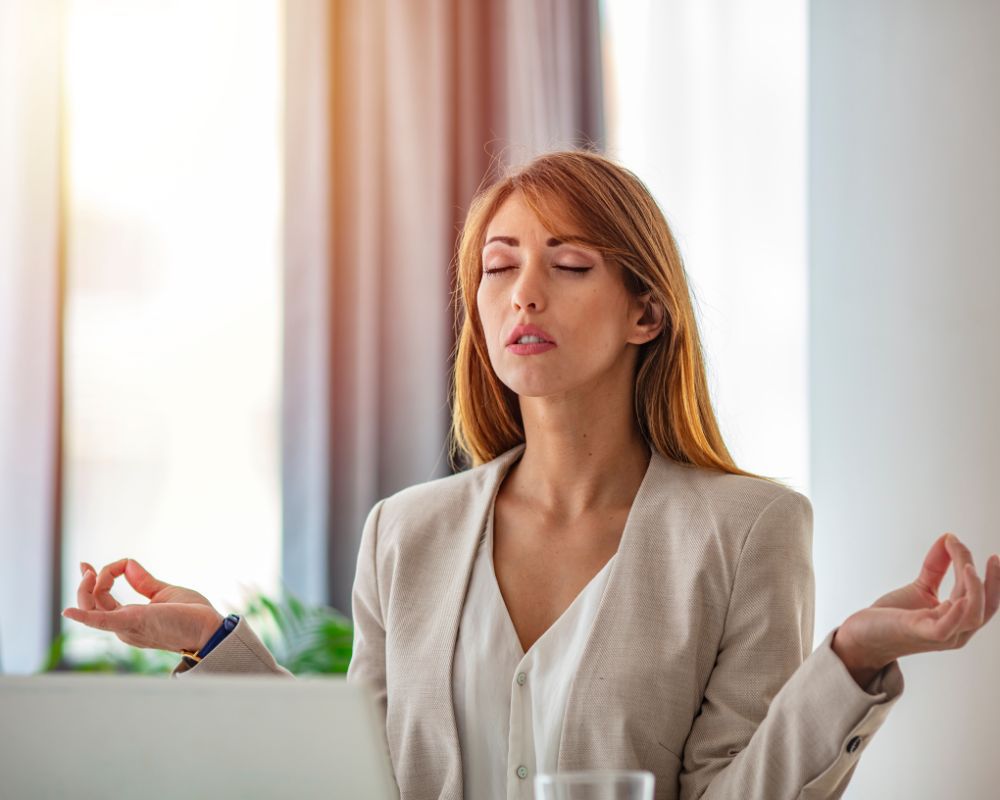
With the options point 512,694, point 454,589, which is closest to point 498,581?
point 454,589

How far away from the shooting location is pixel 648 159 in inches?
105

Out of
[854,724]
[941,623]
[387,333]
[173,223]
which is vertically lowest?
[854,724]

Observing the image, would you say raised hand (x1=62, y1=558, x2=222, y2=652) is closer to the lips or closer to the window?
the lips

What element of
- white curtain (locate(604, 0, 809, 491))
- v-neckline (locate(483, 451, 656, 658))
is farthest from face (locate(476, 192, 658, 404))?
white curtain (locate(604, 0, 809, 491))

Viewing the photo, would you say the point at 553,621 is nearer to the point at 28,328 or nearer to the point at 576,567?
the point at 576,567

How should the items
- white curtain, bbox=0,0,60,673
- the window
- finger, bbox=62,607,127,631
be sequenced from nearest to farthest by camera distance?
1. finger, bbox=62,607,127,631
2. white curtain, bbox=0,0,60,673
3. the window

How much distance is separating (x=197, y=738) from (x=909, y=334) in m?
1.55

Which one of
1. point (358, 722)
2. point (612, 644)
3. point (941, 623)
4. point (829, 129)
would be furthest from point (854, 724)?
point (829, 129)

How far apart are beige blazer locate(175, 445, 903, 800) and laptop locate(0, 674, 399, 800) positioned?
0.55 metres

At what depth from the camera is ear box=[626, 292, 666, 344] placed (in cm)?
140

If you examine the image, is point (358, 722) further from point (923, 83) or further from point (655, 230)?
point (923, 83)

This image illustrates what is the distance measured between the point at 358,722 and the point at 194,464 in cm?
194

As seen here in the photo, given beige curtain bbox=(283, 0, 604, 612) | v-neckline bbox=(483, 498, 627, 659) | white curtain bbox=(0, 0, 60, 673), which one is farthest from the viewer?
beige curtain bbox=(283, 0, 604, 612)

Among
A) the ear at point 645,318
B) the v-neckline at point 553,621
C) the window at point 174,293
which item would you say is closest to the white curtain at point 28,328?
the window at point 174,293
